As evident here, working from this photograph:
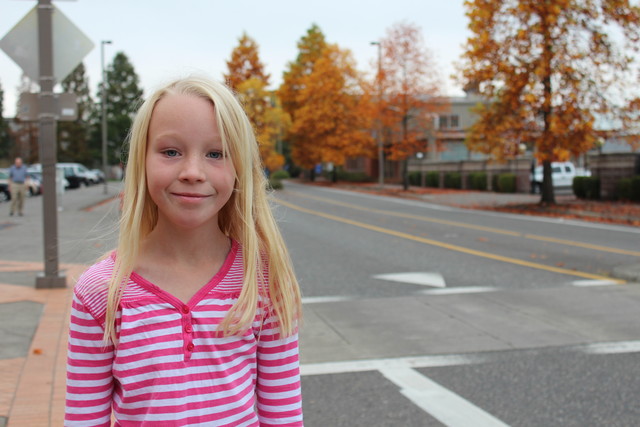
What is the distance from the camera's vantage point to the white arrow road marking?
9656 mm

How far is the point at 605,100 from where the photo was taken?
23.4 meters

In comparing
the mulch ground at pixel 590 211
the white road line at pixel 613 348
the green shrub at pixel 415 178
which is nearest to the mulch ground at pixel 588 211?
the mulch ground at pixel 590 211

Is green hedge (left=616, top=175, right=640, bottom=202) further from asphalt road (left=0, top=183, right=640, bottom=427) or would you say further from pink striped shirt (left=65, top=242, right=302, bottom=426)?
pink striped shirt (left=65, top=242, right=302, bottom=426)

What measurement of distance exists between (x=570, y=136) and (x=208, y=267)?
2327 centimetres

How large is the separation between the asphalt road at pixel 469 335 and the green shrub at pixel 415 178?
36756mm

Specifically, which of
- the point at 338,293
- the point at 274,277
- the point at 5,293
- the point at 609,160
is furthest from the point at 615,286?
the point at 609,160

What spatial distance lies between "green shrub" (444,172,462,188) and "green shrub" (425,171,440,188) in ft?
4.13

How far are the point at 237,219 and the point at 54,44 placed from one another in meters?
7.57

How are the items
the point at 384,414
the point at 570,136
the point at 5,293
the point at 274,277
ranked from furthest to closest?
the point at 570,136, the point at 5,293, the point at 384,414, the point at 274,277

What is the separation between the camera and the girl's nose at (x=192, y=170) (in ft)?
5.63

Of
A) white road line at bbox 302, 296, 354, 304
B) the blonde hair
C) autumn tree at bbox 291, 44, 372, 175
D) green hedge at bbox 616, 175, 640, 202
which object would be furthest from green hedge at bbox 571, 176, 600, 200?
the blonde hair

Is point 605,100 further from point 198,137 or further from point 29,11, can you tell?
point 198,137

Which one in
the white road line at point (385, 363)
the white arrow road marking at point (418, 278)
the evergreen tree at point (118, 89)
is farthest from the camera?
the evergreen tree at point (118, 89)

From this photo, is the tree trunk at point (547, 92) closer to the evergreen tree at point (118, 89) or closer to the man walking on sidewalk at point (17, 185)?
the man walking on sidewalk at point (17, 185)
